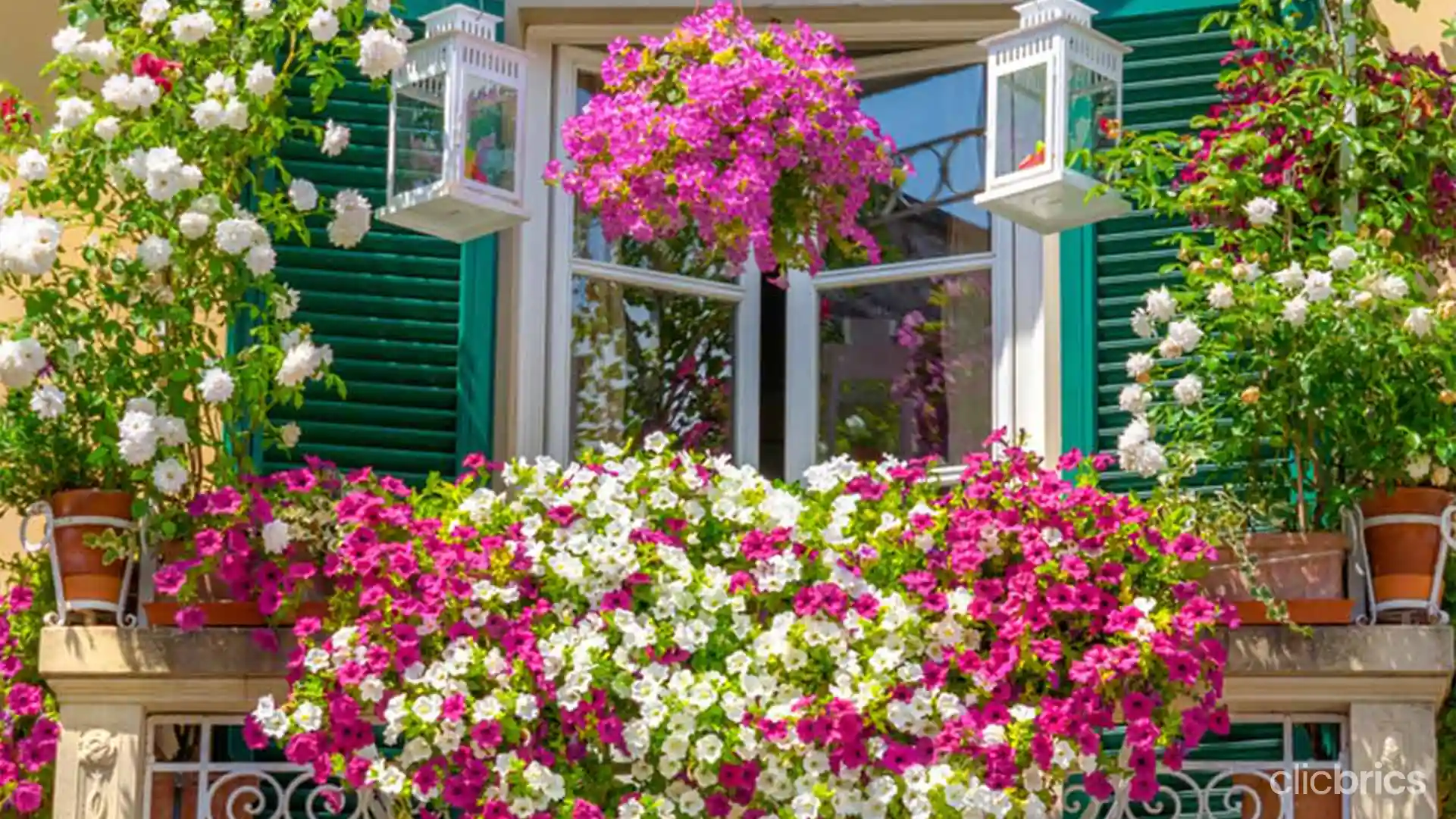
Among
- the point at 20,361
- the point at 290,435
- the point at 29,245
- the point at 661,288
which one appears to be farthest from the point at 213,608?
the point at 661,288

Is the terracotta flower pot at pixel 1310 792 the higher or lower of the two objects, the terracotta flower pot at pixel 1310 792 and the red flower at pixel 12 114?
the lower

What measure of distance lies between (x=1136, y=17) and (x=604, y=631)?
229 centimetres

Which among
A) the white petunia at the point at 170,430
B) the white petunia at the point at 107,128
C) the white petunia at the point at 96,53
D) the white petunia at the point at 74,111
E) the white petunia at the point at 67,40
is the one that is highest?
the white petunia at the point at 67,40

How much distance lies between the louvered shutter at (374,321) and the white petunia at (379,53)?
65 centimetres

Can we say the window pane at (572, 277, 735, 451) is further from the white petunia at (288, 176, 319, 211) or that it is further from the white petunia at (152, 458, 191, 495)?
the white petunia at (152, 458, 191, 495)

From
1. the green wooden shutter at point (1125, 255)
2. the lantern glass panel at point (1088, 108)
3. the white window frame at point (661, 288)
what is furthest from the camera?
the white window frame at point (661, 288)

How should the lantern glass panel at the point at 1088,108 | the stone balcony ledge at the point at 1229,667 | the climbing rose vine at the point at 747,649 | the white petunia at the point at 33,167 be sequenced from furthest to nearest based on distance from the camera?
the lantern glass panel at the point at 1088,108, the white petunia at the point at 33,167, the stone balcony ledge at the point at 1229,667, the climbing rose vine at the point at 747,649

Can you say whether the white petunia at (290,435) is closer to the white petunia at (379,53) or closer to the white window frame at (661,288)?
the white window frame at (661,288)

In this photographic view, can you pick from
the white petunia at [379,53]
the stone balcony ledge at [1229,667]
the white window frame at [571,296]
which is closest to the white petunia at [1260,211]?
the stone balcony ledge at [1229,667]

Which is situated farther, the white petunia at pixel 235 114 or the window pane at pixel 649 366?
the window pane at pixel 649 366

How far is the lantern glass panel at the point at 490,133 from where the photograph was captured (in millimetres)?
7449

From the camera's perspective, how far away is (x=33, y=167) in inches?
282

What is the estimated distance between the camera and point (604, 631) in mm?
6773

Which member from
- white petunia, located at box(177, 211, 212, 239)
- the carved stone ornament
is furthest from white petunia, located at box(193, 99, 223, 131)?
the carved stone ornament
